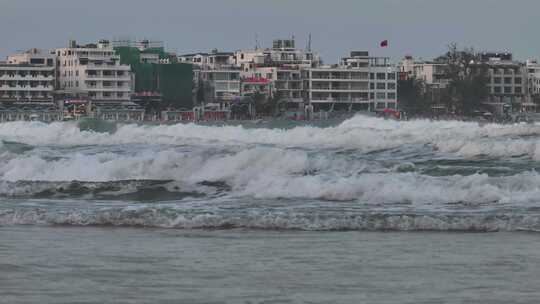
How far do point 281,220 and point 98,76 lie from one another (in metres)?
124

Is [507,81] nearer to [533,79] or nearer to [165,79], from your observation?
[533,79]

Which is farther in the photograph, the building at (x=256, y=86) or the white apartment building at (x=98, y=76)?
the building at (x=256, y=86)

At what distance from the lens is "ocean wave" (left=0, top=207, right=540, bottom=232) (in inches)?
695

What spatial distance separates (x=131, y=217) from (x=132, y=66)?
133 meters

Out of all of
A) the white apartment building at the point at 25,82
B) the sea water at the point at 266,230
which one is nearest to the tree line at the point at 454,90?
the white apartment building at the point at 25,82

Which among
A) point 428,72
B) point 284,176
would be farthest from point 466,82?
point 284,176

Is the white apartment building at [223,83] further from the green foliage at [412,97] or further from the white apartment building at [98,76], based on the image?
the green foliage at [412,97]

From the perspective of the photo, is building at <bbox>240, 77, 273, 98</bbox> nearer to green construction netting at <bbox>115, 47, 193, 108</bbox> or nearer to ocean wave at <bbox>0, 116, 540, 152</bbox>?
green construction netting at <bbox>115, 47, 193, 108</bbox>

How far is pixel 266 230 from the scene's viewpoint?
1762cm

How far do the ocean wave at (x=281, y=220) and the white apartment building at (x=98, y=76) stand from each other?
120m

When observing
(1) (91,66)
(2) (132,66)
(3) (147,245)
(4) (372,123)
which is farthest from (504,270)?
(2) (132,66)

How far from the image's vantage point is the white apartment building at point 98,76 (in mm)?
139875

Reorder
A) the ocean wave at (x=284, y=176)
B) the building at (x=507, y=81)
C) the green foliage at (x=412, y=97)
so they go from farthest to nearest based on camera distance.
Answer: the building at (x=507, y=81), the green foliage at (x=412, y=97), the ocean wave at (x=284, y=176)

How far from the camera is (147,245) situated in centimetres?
1524
